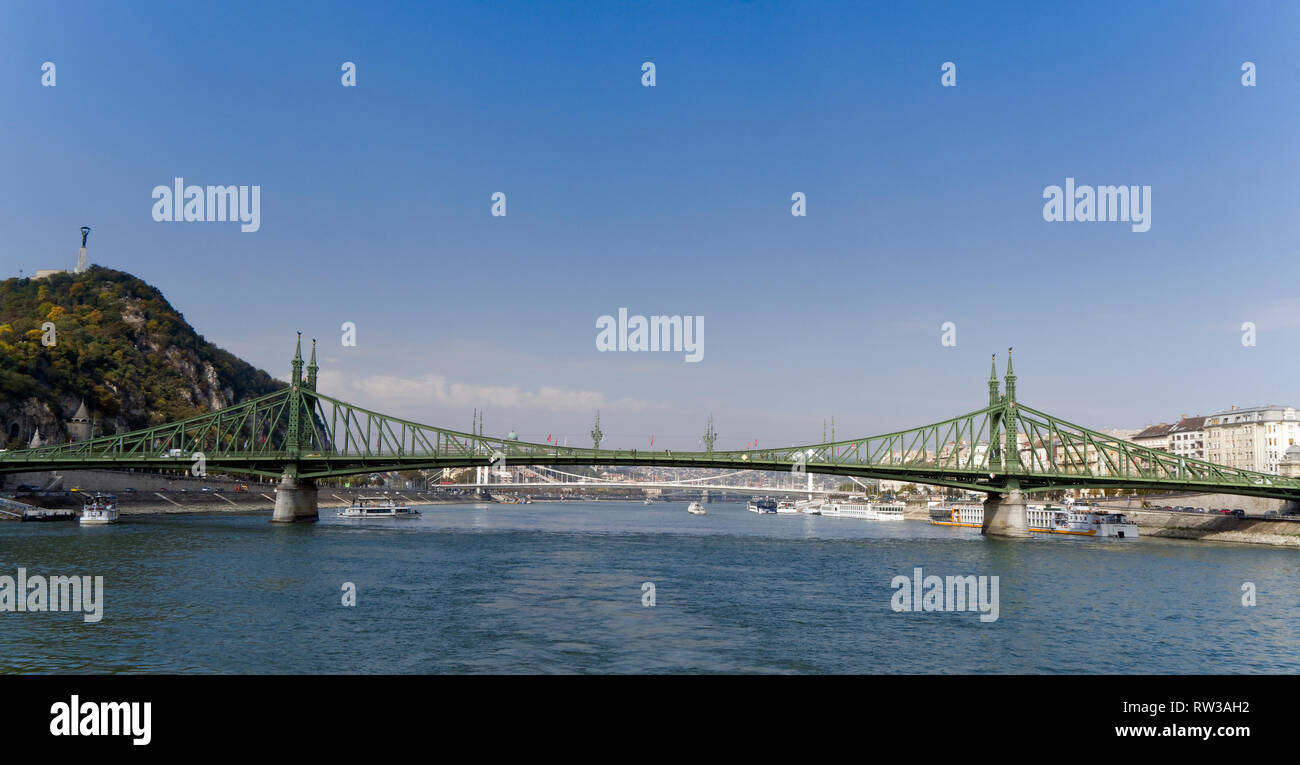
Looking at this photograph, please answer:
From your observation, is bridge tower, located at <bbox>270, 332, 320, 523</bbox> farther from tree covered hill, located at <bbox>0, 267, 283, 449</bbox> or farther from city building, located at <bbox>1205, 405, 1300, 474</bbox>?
city building, located at <bbox>1205, 405, 1300, 474</bbox>

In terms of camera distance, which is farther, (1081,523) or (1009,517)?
(1081,523)

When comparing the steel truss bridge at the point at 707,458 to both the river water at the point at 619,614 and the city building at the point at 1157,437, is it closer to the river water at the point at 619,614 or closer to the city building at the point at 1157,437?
the river water at the point at 619,614

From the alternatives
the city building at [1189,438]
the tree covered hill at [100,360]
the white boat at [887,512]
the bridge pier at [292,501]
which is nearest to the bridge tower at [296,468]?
the bridge pier at [292,501]

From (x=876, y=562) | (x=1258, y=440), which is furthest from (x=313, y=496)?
(x=1258, y=440)

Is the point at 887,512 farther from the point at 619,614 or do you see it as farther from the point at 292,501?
the point at 619,614
